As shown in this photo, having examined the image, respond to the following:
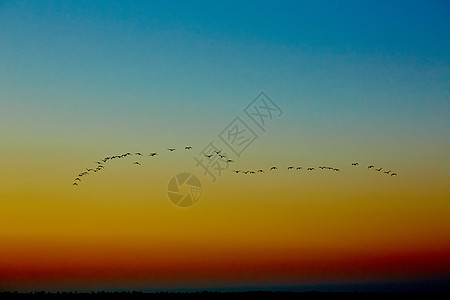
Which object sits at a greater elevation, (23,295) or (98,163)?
(98,163)

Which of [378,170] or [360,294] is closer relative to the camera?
[378,170]

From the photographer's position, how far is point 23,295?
52906 mm

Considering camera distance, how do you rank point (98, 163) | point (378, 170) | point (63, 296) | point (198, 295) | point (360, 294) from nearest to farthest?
1. point (98, 163)
2. point (378, 170)
3. point (63, 296)
4. point (198, 295)
5. point (360, 294)

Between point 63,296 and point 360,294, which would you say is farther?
point 360,294

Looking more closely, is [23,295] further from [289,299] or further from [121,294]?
[289,299]

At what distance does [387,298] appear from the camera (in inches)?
2307

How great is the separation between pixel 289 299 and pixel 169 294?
1160cm

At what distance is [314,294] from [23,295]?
86.7 ft

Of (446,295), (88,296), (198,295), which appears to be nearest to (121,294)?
(88,296)

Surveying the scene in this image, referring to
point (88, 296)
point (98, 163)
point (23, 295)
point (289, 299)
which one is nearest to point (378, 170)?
point (289, 299)

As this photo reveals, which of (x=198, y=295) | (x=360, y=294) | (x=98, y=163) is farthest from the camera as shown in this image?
(x=360, y=294)

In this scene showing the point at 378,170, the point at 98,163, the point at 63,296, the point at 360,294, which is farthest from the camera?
the point at 360,294

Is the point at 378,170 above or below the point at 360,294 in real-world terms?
above

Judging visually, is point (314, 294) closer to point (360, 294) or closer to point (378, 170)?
point (360, 294)
